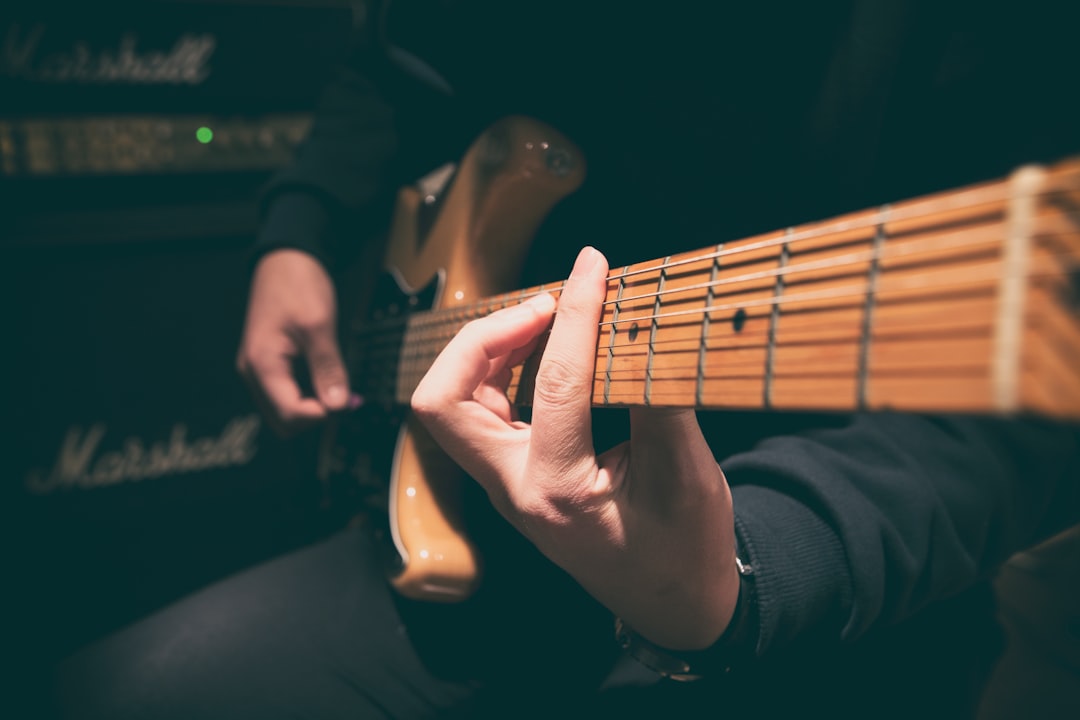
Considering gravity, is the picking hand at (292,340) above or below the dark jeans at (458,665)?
above

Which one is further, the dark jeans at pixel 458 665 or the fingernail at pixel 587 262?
the dark jeans at pixel 458 665

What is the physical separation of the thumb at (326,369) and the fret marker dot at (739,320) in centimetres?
68

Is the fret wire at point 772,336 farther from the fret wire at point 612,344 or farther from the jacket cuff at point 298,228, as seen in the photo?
the jacket cuff at point 298,228

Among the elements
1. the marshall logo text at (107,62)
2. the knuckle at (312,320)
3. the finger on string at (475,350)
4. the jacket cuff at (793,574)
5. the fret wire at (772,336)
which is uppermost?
the marshall logo text at (107,62)

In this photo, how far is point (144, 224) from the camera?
1266mm

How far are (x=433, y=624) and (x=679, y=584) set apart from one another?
374 mm

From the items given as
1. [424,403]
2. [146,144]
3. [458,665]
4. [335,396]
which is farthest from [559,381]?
[146,144]

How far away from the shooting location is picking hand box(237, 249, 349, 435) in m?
0.88

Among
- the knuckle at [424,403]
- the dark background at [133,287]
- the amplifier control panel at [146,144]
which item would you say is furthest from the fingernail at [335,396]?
the amplifier control panel at [146,144]

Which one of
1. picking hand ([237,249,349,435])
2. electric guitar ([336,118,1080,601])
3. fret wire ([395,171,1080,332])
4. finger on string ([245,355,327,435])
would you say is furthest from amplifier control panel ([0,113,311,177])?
fret wire ([395,171,1080,332])

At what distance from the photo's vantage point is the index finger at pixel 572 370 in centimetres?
39

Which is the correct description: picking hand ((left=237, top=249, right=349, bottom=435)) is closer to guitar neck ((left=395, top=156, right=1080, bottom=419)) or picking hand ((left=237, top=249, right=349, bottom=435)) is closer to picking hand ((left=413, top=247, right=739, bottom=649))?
picking hand ((left=413, top=247, right=739, bottom=649))

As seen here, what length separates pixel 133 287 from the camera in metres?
1.30

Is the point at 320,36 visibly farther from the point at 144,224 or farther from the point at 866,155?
the point at 866,155
